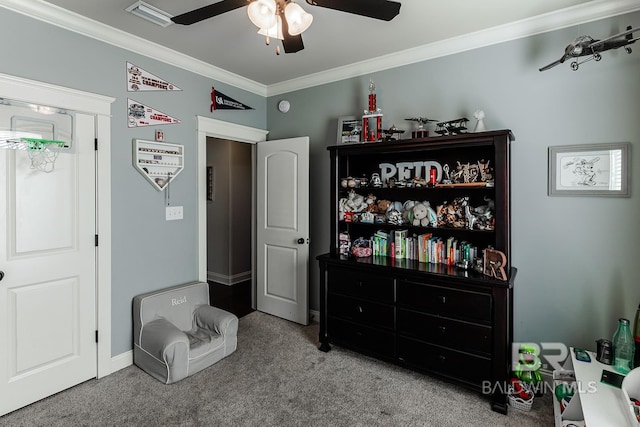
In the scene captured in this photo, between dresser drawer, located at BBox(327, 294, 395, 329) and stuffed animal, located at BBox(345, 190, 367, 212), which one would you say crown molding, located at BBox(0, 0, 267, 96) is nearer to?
stuffed animal, located at BBox(345, 190, 367, 212)

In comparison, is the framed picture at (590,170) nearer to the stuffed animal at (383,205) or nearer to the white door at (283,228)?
the stuffed animal at (383,205)

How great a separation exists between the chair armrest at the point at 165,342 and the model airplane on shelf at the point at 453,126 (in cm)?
253

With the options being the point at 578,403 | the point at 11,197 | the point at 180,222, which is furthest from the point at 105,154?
the point at 578,403

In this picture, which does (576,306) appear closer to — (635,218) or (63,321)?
(635,218)

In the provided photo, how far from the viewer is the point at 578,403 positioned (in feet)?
6.17

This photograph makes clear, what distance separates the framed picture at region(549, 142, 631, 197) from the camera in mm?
2211

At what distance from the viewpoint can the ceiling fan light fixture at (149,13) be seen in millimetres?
2135

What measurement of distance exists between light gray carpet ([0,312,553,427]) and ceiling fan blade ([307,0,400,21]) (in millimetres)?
2289

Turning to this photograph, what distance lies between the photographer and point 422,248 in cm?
279

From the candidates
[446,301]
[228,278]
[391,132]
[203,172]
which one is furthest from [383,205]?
[228,278]

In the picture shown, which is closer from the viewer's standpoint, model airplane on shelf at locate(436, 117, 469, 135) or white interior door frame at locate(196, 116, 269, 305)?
model airplane on shelf at locate(436, 117, 469, 135)

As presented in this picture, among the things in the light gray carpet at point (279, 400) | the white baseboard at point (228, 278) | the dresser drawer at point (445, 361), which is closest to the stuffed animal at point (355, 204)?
the dresser drawer at point (445, 361)

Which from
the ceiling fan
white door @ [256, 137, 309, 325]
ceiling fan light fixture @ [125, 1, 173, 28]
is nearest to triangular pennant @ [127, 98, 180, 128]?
ceiling fan light fixture @ [125, 1, 173, 28]

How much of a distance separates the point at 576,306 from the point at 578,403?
29.2 inches
